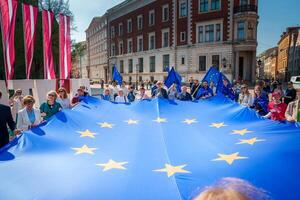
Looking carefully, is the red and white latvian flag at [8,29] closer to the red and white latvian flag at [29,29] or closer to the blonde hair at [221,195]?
the red and white latvian flag at [29,29]

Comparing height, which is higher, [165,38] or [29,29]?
[165,38]

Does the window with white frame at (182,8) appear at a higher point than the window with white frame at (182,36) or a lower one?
higher

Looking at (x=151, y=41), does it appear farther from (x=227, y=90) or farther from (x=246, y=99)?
(x=246, y=99)

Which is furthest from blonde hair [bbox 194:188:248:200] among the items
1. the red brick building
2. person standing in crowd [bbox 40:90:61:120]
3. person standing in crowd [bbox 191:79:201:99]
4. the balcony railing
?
the balcony railing

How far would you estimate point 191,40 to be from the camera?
4359 cm

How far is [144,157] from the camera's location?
15.5ft

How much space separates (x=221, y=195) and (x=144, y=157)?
3.68 metres

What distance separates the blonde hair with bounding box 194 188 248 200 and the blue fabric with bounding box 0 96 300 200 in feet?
4.56

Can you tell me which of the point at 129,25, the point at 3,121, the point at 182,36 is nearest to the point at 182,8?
the point at 182,36

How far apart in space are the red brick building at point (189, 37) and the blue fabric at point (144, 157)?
3441cm

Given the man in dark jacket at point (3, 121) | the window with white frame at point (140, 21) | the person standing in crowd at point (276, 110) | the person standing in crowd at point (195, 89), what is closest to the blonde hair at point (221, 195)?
the man in dark jacket at point (3, 121)

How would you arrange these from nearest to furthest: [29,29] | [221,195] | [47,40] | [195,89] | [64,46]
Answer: [221,195] < [29,29] < [47,40] < [64,46] < [195,89]

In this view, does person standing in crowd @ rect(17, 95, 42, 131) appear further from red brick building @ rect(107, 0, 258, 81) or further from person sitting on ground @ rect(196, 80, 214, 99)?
red brick building @ rect(107, 0, 258, 81)

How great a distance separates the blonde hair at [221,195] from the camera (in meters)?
1.09
